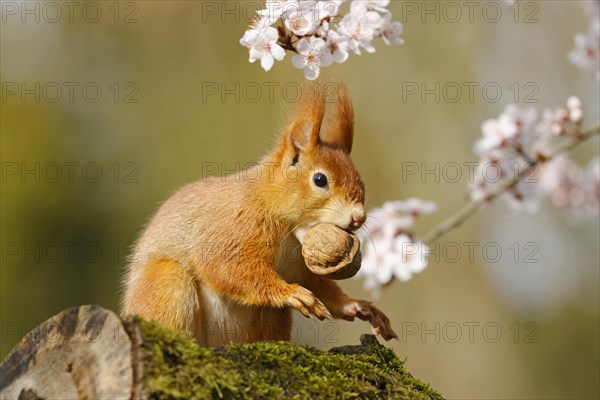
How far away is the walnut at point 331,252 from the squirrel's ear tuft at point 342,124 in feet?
1.29

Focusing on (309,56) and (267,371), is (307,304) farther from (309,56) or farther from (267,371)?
(309,56)

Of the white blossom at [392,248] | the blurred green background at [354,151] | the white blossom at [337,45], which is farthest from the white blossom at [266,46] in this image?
the blurred green background at [354,151]

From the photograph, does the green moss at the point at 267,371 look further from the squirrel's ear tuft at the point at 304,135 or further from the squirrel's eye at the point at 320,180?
the squirrel's ear tuft at the point at 304,135

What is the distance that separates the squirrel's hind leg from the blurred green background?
8.15 feet

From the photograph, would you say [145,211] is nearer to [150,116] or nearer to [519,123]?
[150,116]

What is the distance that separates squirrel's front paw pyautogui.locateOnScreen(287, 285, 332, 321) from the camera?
250 cm

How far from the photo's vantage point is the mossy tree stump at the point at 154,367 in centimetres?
180

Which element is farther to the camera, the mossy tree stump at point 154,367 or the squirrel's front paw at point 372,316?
the squirrel's front paw at point 372,316

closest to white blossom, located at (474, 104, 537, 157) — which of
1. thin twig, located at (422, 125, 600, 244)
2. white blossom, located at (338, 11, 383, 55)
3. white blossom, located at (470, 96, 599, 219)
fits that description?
white blossom, located at (470, 96, 599, 219)

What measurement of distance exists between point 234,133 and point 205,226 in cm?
681

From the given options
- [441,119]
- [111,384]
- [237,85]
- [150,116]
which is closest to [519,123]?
[111,384]

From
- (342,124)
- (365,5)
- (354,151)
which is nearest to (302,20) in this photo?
(365,5)

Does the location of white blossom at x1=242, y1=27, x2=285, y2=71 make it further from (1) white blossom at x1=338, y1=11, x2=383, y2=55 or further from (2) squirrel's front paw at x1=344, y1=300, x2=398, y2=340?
(2) squirrel's front paw at x1=344, y1=300, x2=398, y2=340

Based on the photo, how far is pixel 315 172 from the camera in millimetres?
2717
